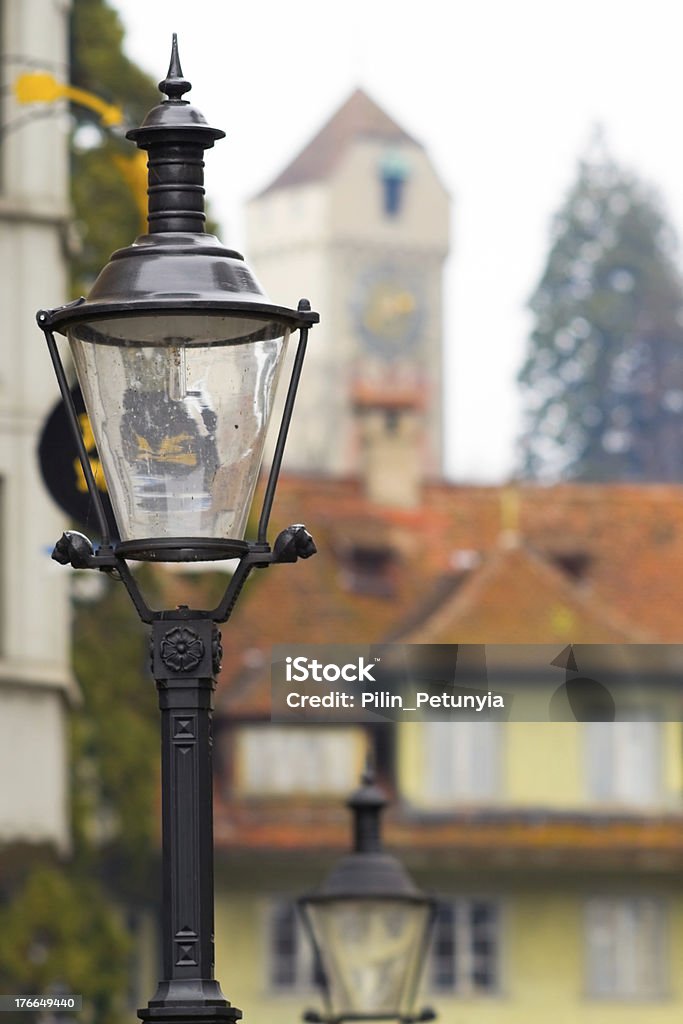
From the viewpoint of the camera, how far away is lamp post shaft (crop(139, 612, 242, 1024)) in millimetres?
5703

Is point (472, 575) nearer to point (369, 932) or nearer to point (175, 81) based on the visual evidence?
point (369, 932)

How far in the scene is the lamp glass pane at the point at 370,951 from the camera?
11656mm

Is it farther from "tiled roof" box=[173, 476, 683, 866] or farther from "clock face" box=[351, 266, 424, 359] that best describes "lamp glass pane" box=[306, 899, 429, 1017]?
"clock face" box=[351, 266, 424, 359]

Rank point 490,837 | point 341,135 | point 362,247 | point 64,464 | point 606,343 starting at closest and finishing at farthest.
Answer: point 64,464 → point 490,837 → point 606,343 → point 341,135 → point 362,247

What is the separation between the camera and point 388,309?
4685 inches

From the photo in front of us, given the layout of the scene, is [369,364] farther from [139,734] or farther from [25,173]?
[25,173]

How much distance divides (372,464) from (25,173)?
99.4 feet

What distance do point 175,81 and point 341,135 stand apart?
356 ft

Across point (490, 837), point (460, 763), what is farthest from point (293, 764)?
point (490, 837)

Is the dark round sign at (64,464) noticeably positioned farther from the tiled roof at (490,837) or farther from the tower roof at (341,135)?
the tower roof at (341,135)

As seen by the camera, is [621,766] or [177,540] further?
[621,766]

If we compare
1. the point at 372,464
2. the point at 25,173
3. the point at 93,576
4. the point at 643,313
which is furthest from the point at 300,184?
the point at 25,173

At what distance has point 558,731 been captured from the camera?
43562mm

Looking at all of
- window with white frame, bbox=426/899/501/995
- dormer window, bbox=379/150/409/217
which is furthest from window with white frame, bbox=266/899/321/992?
dormer window, bbox=379/150/409/217
